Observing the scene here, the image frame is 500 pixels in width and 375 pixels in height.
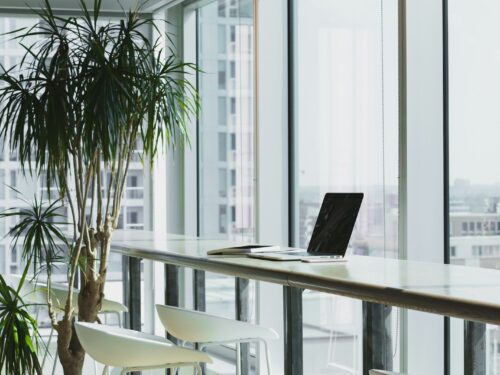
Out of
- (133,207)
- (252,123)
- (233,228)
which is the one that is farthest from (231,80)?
(133,207)

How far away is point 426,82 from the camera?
3430 millimetres

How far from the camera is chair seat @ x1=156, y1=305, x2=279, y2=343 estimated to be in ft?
9.86

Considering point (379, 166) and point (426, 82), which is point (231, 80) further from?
point (426, 82)

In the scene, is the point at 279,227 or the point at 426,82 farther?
the point at 279,227

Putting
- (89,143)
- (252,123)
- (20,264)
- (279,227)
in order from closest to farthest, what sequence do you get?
(89,143), (279,227), (252,123), (20,264)

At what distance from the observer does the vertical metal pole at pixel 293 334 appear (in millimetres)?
2703

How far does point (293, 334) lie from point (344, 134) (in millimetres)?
1662


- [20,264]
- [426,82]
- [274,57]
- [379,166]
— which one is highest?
[274,57]

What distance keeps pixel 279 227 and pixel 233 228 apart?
0.59 metres

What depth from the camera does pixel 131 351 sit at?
2.65 meters

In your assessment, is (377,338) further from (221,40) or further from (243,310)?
(221,40)

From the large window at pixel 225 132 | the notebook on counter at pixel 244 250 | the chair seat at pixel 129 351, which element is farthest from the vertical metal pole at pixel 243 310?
the large window at pixel 225 132

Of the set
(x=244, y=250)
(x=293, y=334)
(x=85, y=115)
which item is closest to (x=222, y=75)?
(x=85, y=115)

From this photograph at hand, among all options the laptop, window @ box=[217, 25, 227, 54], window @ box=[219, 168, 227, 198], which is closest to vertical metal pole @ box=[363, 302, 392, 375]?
the laptop
